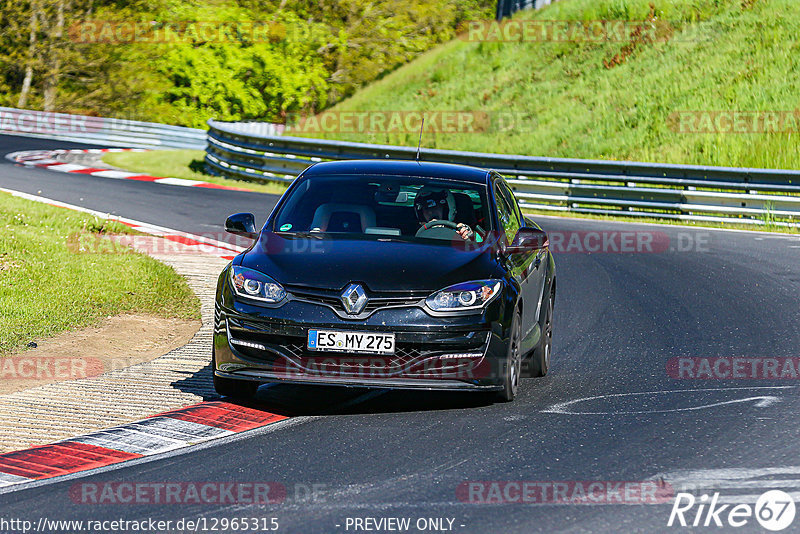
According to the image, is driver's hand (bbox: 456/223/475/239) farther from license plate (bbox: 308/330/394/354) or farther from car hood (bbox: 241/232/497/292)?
license plate (bbox: 308/330/394/354)

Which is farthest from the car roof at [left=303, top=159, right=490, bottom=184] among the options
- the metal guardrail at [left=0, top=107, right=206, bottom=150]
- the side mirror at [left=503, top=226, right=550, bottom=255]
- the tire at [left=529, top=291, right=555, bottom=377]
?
the metal guardrail at [left=0, top=107, right=206, bottom=150]

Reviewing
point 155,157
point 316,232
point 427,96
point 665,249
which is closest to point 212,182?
point 155,157

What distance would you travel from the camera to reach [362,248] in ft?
25.0

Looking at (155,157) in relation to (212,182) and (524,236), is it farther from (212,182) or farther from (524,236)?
(524,236)

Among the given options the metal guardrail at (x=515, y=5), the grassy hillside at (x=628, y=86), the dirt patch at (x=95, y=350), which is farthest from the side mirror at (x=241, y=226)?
the metal guardrail at (x=515, y=5)

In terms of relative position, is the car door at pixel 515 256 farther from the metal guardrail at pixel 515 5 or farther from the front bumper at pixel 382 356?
the metal guardrail at pixel 515 5

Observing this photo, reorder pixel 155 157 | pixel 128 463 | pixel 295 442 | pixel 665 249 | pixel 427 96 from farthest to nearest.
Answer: pixel 427 96 < pixel 155 157 < pixel 665 249 < pixel 295 442 < pixel 128 463

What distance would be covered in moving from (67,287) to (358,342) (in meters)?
5.42

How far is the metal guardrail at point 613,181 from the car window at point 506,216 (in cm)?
1291

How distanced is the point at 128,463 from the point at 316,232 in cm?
254

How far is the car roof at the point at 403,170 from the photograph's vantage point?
861 centimetres

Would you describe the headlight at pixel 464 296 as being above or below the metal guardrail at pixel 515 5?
below

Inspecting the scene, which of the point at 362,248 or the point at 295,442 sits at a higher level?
the point at 362,248

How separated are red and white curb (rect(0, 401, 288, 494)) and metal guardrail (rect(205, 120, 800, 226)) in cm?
1561
